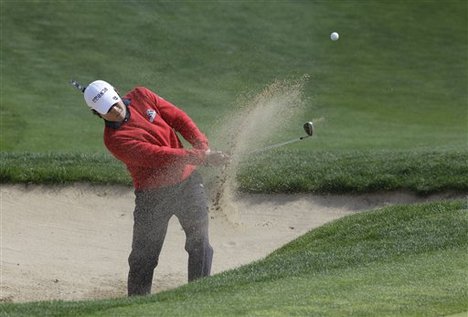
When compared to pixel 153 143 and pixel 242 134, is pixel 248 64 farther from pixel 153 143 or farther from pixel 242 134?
pixel 153 143

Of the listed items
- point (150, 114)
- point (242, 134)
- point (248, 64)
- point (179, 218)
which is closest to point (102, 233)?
point (242, 134)

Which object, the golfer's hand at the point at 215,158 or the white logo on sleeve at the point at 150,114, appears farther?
→ the white logo on sleeve at the point at 150,114

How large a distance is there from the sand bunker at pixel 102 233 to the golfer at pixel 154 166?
1.44 m

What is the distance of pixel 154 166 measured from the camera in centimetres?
918

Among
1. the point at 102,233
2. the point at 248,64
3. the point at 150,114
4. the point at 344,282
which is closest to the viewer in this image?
the point at 344,282

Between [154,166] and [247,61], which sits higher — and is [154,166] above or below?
above

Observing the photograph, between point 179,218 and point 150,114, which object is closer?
point 150,114

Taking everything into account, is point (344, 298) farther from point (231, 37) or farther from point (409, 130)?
point (231, 37)

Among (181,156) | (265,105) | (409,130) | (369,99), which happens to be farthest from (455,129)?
(181,156)

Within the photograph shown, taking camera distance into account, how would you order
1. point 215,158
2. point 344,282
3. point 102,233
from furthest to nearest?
1. point 102,233
2. point 215,158
3. point 344,282

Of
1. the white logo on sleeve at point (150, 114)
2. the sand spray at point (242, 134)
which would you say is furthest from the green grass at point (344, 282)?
the white logo on sleeve at point (150, 114)

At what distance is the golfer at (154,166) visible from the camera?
906cm

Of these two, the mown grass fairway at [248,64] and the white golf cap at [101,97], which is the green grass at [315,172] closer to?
the mown grass fairway at [248,64]

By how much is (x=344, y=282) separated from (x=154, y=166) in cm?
191
